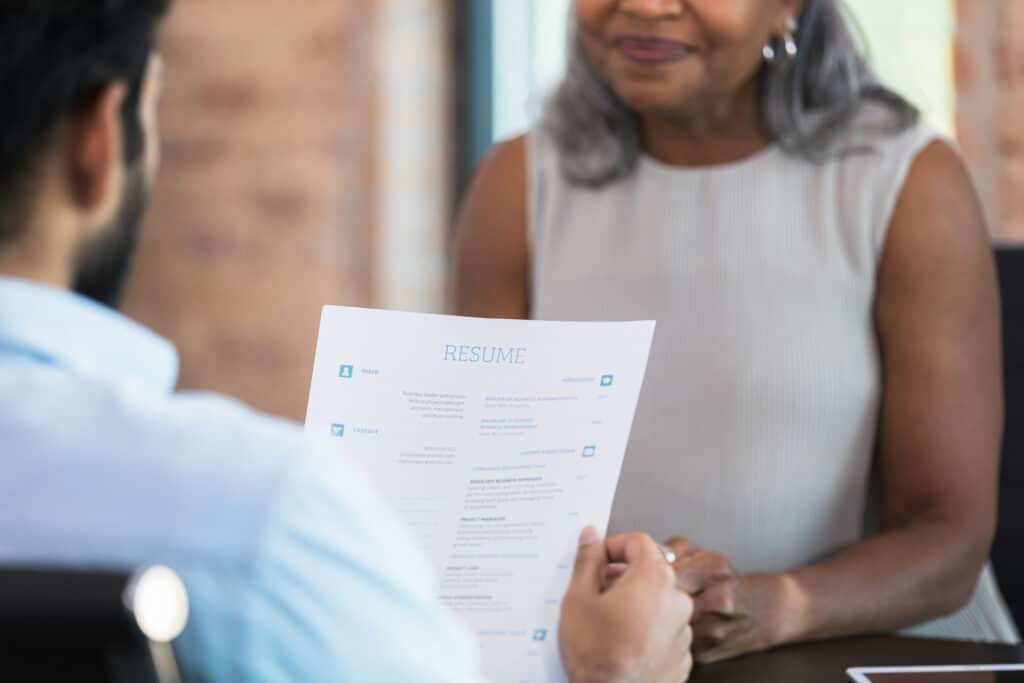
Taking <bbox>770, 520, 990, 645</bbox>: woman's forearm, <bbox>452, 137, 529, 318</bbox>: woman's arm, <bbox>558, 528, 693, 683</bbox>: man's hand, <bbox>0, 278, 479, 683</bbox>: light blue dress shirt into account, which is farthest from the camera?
<bbox>452, 137, 529, 318</bbox>: woman's arm

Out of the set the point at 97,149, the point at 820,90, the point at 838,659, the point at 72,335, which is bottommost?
the point at 838,659

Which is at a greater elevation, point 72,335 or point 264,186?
point 264,186

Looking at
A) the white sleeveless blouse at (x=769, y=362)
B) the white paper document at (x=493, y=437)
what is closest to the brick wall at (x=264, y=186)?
the white sleeveless blouse at (x=769, y=362)

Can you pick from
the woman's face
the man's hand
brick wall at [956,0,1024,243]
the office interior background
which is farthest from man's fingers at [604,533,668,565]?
the office interior background

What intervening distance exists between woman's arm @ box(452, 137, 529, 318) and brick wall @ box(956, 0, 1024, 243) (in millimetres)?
873

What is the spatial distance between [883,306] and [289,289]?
197 cm

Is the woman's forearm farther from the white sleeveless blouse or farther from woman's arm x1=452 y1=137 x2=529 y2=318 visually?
woman's arm x1=452 y1=137 x2=529 y2=318

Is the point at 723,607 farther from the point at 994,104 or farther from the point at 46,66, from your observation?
the point at 994,104

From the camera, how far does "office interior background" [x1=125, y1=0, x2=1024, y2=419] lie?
10.5 ft

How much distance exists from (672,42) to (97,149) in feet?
2.96

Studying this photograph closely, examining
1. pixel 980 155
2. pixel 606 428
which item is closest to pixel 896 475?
pixel 606 428

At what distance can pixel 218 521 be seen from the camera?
0.62 meters

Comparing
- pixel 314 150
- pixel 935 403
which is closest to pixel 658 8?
pixel 935 403

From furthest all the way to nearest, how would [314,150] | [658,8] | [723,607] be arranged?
[314,150] → [658,8] → [723,607]
